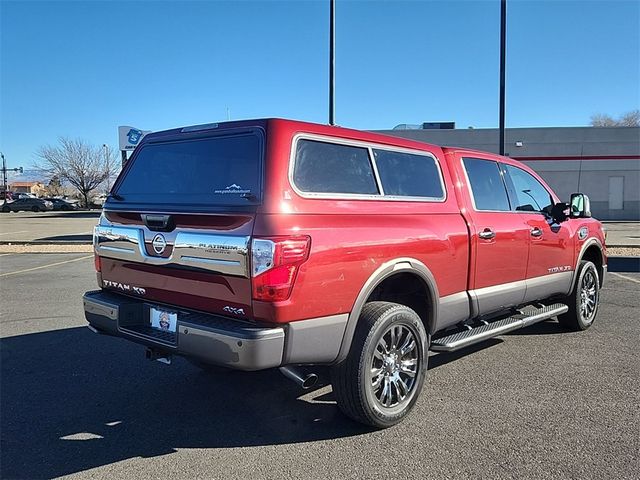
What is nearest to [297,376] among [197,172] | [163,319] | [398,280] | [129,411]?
[163,319]

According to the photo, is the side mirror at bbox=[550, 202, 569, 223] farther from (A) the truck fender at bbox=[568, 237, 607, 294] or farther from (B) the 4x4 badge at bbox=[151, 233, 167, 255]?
(B) the 4x4 badge at bbox=[151, 233, 167, 255]

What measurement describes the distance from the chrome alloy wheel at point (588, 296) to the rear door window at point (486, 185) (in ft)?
6.33

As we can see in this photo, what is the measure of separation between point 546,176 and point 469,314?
28.8 m

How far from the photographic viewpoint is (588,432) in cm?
356

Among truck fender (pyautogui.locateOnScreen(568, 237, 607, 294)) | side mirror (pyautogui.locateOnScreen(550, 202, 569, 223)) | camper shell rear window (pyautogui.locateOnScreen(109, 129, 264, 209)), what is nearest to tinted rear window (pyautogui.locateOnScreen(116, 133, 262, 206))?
camper shell rear window (pyautogui.locateOnScreen(109, 129, 264, 209))

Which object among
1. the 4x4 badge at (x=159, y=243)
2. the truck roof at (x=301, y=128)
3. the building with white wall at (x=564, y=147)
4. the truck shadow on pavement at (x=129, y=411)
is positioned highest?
the building with white wall at (x=564, y=147)

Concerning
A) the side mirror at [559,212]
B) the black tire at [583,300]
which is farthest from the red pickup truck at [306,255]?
the black tire at [583,300]

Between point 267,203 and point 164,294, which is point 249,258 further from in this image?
point 164,294

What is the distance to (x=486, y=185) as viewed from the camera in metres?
5.00

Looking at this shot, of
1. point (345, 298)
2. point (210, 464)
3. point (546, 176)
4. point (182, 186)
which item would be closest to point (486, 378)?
point (345, 298)

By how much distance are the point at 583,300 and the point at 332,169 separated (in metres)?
4.28

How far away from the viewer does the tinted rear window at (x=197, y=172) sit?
333 cm

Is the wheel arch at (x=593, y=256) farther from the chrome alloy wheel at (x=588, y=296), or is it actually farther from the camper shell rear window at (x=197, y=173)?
the camper shell rear window at (x=197, y=173)

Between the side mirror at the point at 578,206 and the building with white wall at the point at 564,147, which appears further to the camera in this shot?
the building with white wall at the point at 564,147
